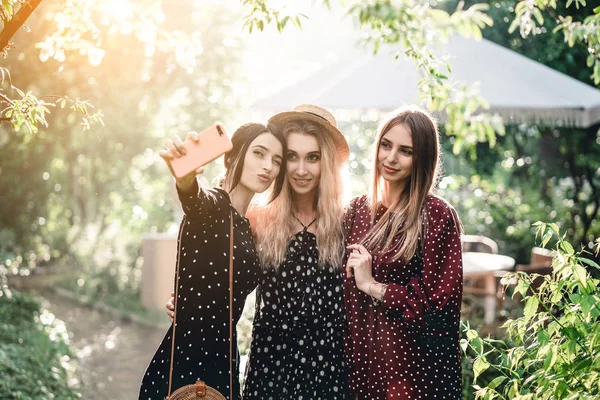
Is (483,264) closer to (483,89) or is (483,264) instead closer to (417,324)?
(483,89)

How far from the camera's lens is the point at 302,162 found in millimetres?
3311

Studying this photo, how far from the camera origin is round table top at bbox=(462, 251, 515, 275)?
683 cm

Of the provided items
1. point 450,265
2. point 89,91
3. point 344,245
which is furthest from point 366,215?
point 89,91

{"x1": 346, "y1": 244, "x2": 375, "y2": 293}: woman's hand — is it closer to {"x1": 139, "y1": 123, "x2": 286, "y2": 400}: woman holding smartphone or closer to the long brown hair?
{"x1": 139, "y1": 123, "x2": 286, "y2": 400}: woman holding smartphone

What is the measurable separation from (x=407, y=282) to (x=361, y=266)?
0.21 meters

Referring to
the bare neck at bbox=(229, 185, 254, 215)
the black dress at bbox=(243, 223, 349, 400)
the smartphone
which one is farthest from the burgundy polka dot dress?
the smartphone

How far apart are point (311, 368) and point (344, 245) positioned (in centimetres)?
55

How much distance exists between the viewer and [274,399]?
10.2 feet

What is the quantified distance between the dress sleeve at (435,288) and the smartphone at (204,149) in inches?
36.2

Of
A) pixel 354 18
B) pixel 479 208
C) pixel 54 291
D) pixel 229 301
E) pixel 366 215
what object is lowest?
pixel 54 291

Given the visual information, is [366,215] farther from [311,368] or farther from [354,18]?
[354,18]

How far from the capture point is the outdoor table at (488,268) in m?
6.86

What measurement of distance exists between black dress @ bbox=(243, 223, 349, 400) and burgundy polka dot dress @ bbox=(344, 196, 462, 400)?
4.4 inches

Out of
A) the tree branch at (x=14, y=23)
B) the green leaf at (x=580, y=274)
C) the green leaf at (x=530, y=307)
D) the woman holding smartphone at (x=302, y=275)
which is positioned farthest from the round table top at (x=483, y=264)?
the tree branch at (x=14, y=23)
